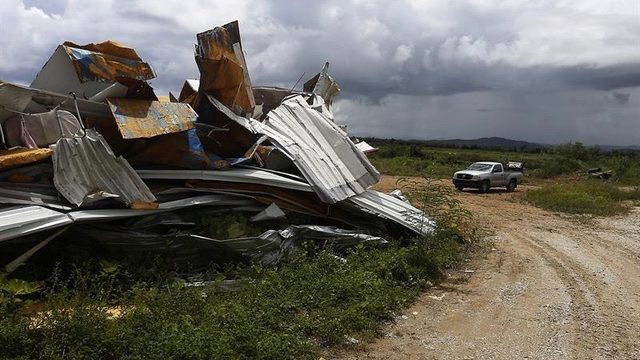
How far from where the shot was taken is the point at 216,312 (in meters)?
5.64

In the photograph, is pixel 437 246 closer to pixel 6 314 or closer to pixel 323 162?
pixel 323 162

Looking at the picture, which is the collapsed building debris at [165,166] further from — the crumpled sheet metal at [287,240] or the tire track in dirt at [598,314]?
the tire track in dirt at [598,314]

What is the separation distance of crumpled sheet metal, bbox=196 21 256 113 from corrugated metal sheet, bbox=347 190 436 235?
2.58m

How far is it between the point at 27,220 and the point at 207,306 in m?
2.30

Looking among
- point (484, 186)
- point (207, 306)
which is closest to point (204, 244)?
point (207, 306)

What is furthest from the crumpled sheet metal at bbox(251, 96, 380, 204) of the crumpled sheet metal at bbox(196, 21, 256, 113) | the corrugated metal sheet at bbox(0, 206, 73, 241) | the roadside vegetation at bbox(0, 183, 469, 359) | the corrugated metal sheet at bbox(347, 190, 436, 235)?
the corrugated metal sheet at bbox(0, 206, 73, 241)

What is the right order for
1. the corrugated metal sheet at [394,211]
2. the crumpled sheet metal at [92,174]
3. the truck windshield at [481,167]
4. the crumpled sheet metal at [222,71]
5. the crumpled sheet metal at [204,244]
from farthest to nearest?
1. the truck windshield at [481,167]
2. the corrugated metal sheet at [394,211]
3. the crumpled sheet metal at [222,71]
4. the crumpled sheet metal at [204,244]
5. the crumpled sheet metal at [92,174]

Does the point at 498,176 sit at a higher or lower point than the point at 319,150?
lower

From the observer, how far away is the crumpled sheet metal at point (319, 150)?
903 cm

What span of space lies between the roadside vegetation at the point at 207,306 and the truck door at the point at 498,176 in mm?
19464

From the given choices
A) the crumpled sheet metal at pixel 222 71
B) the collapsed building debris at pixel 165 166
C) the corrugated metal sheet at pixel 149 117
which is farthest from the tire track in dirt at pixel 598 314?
the crumpled sheet metal at pixel 222 71

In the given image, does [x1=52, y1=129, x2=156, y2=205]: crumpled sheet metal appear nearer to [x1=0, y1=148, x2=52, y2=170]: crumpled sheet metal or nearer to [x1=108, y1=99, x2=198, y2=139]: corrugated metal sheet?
[x1=0, y1=148, x2=52, y2=170]: crumpled sheet metal

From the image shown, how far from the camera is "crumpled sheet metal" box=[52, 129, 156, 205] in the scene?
687 centimetres

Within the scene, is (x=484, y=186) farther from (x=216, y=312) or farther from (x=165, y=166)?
(x=216, y=312)
